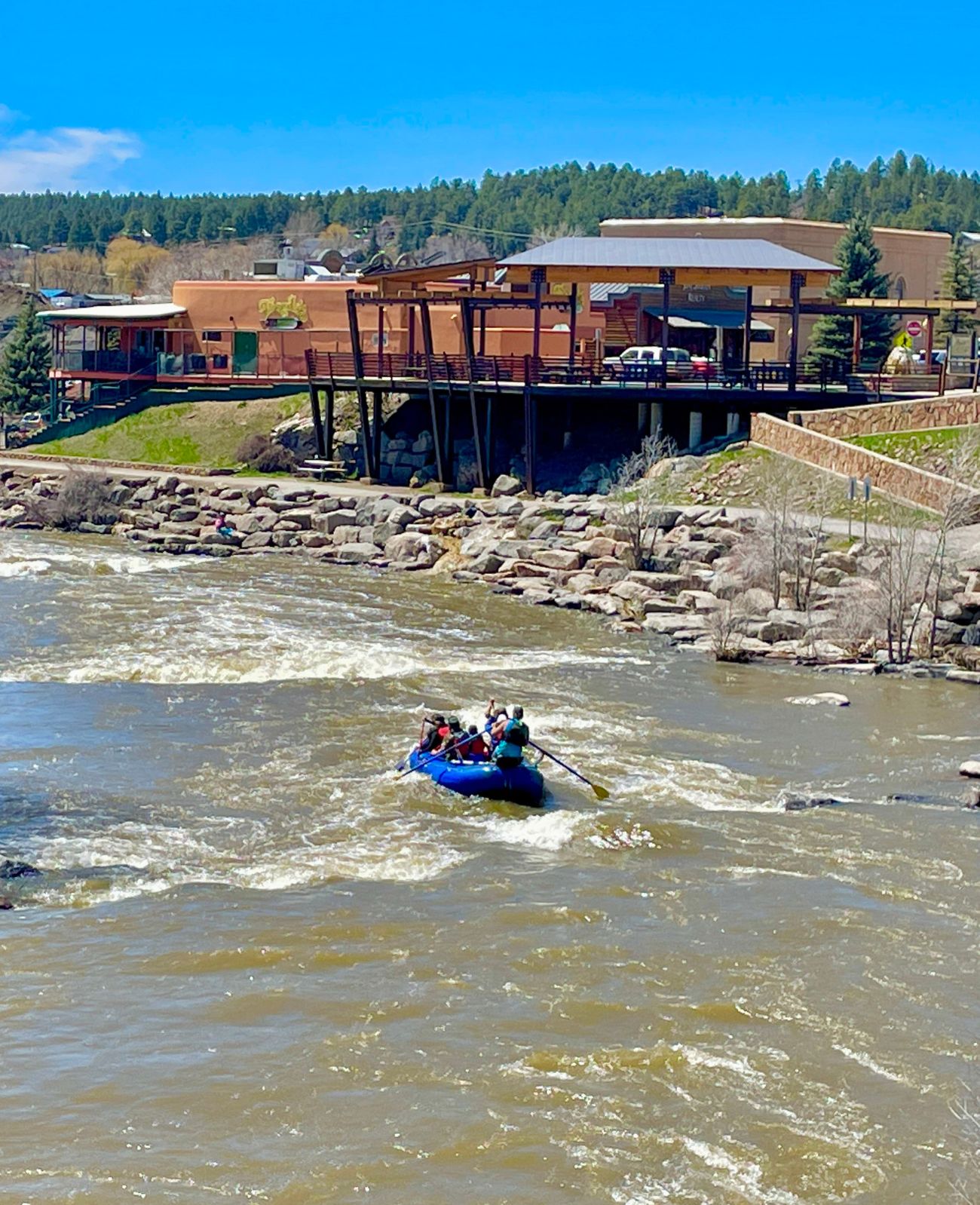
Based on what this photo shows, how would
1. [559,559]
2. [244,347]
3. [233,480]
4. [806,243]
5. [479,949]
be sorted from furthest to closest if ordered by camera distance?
1. [806,243]
2. [244,347]
3. [233,480]
4. [559,559]
5. [479,949]

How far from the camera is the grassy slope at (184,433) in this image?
2178 inches

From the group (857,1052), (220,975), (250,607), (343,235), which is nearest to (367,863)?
(220,975)

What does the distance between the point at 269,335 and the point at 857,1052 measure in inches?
1976

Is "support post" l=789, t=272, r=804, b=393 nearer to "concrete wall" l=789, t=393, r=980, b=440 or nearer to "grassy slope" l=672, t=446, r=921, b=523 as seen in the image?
"concrete wall" l=789, t=393, r=980, b=440

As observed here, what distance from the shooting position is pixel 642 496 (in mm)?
38750

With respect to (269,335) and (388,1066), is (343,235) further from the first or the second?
(388,1066)

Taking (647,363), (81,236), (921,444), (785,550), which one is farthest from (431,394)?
(81,236)

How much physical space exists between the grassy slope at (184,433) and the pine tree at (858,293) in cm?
2190

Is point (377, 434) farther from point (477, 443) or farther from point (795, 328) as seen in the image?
point (795, 328)

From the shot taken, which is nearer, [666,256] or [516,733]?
[516,733]

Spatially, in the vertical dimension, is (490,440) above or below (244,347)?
below

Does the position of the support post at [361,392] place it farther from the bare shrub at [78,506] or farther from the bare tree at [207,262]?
the bare tree at [207,262]

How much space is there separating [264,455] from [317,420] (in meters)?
2.10

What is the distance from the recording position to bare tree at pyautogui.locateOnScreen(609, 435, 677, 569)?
38156mm
